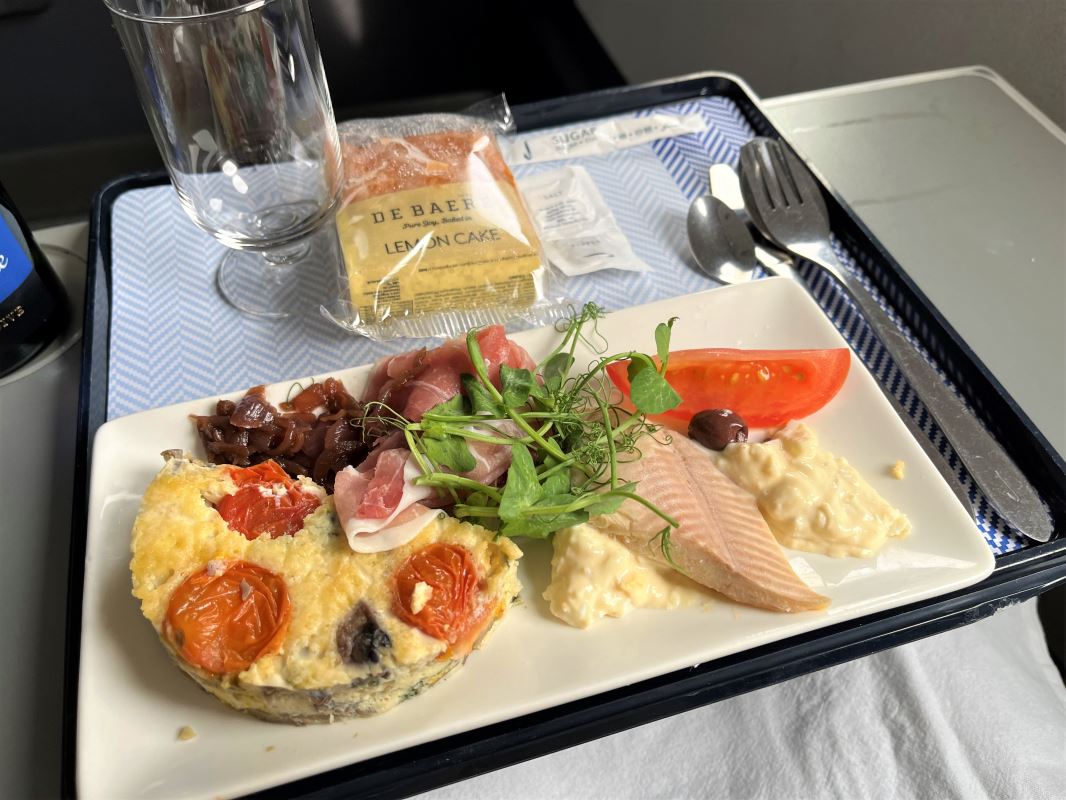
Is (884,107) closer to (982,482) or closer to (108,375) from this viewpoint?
(982,482)

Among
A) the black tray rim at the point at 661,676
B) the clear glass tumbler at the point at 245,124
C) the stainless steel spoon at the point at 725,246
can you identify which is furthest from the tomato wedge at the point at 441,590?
the stainless steel spoon at the point at 725,246

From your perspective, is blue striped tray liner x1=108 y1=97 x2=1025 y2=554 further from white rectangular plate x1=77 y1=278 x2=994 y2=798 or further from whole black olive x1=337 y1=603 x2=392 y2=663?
whole black olive x1=337 y1=603 x2=392 y2=663

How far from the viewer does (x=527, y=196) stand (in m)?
1.53

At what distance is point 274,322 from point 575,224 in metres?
0.55

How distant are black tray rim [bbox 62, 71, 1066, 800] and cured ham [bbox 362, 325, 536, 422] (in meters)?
0.39

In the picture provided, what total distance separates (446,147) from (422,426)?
65 cm

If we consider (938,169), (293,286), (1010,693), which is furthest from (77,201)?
(1010,693)

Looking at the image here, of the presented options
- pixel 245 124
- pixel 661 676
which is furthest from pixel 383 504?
pixel 245 124

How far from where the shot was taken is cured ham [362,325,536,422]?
41.0 inches

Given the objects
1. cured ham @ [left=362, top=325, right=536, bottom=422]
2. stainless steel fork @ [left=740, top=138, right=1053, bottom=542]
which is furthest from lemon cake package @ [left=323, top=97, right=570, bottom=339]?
stainless steel fork @ [left=740, top=138, right=1053, bottom=542]

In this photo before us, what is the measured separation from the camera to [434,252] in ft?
4.25

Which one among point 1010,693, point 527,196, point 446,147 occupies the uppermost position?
point 446,147

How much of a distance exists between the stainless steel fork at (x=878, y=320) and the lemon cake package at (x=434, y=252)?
405 millimetres

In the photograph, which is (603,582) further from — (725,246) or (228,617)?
(725,246)
